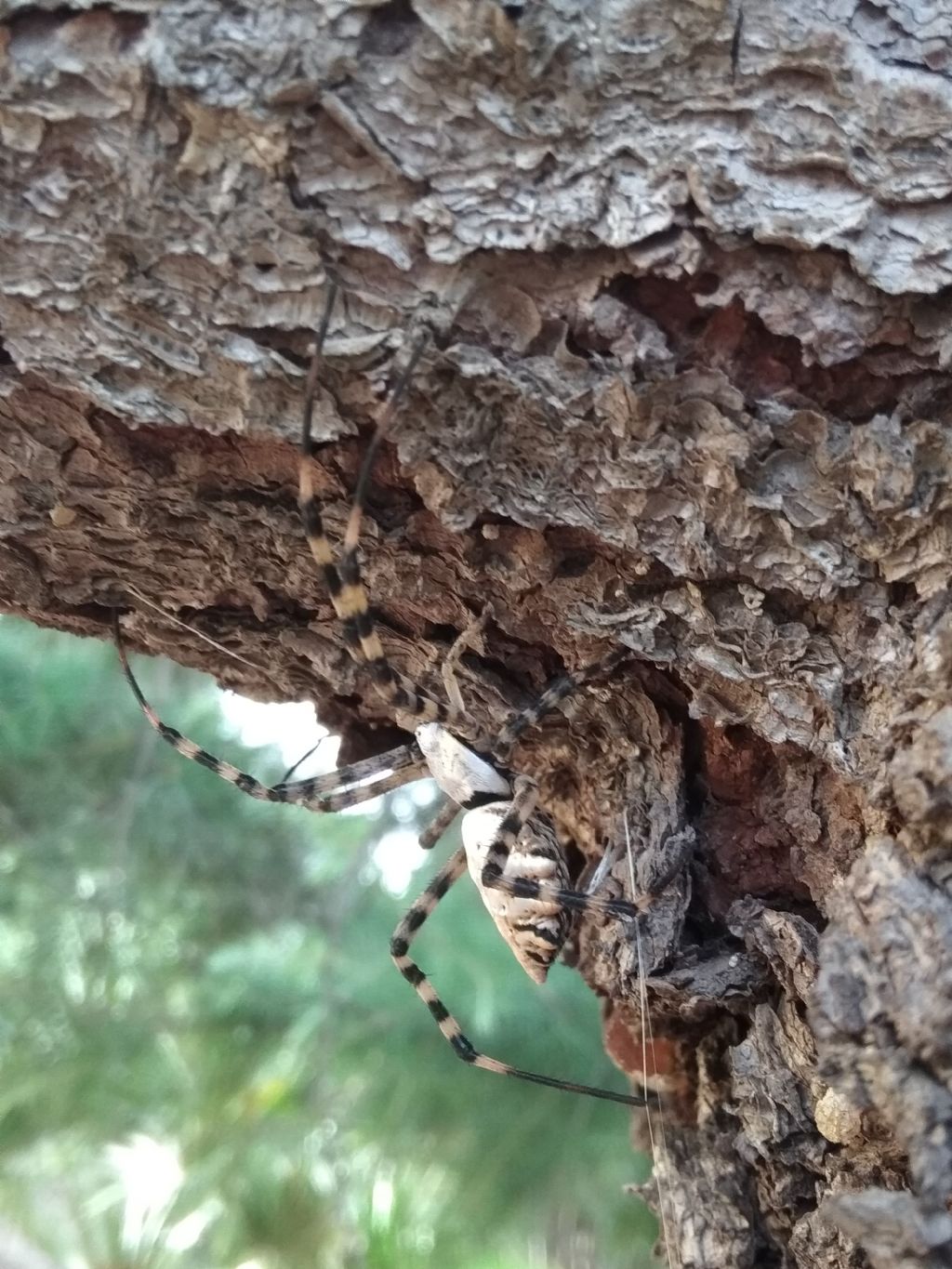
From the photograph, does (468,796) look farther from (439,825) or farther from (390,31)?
(390,31)

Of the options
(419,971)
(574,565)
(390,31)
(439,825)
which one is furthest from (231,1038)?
(390,31)

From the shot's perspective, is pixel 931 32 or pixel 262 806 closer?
pixel 931 32

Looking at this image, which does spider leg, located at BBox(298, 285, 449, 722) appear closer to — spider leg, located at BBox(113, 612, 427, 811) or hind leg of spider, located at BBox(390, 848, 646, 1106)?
spider leg, located at BBox(113, 612, 427, 811)

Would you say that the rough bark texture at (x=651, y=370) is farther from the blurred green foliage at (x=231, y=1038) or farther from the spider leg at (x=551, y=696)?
the blurred green foliage at (x=231, y=1038)

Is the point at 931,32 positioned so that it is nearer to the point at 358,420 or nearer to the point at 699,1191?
the point at 358,420

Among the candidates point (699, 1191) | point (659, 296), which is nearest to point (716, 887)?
point (699, 1191)
